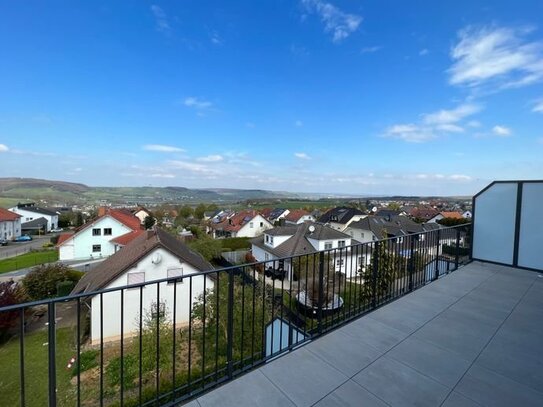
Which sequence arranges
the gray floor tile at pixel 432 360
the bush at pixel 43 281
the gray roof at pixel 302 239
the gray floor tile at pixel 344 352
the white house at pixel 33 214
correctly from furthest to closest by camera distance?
the white house at pixel 33 214, the gray roof at pixel 302 239, the bush at pixel 43 281, the gray floor tile at pixel 344 352, the gray floor tile at pixel 432 360

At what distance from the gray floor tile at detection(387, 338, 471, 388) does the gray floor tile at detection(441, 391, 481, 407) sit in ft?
0.38

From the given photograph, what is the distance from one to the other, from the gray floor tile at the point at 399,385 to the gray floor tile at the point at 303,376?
21 cm

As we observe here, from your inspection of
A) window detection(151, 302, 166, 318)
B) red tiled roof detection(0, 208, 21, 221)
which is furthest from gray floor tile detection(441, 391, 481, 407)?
red tiled roof detection(0, 208, 21, 221)

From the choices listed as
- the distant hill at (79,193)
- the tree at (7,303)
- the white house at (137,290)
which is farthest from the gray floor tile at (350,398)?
the distant hill at (79,193)

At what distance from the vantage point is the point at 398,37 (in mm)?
8211

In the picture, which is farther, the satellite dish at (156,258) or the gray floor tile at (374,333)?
the satellite dish at (156,258)

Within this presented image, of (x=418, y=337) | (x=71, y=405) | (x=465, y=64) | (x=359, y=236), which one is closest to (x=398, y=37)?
(x=465, y=64)

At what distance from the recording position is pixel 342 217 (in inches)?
1594

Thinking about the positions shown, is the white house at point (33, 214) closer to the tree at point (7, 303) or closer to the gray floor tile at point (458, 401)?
the tree at point (7, 303)

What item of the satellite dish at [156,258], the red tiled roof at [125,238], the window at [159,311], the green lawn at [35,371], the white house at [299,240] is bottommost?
the green lawn at [35,371]

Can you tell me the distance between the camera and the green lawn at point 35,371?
6.78 meters

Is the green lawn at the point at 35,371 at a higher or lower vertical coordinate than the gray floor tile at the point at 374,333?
lower

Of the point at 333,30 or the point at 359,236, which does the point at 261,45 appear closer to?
the point at 333,30

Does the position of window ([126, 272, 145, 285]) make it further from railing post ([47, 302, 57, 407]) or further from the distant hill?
the distant hill
